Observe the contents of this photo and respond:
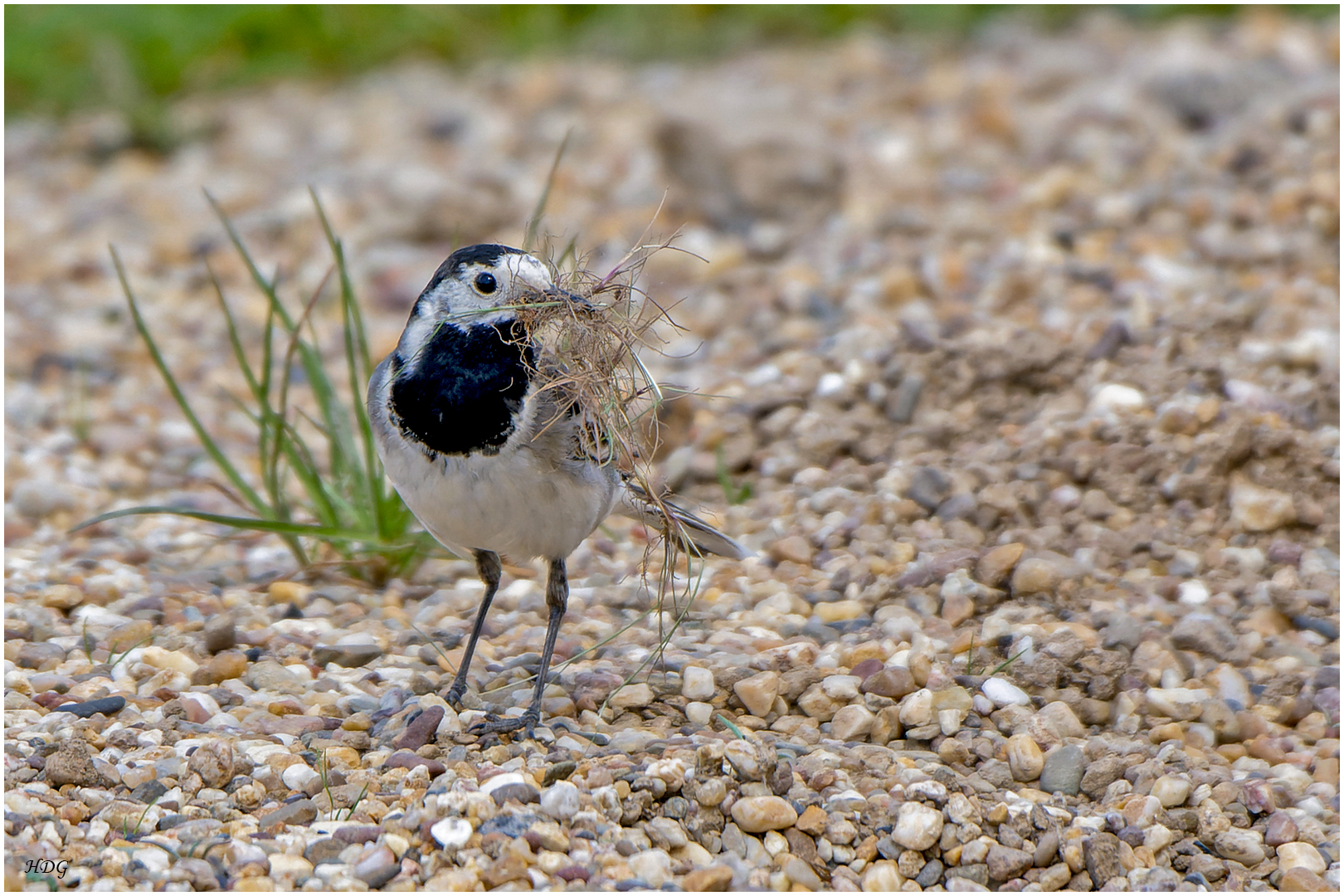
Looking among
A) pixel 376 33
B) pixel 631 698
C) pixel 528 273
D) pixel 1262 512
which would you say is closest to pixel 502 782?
pixel 631 698

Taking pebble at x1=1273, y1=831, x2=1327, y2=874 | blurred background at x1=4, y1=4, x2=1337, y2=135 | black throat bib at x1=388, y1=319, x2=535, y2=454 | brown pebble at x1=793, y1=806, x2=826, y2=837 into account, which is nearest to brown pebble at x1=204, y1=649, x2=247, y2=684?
black throat bib at x1=388, y1=319, x2=535, y2=454

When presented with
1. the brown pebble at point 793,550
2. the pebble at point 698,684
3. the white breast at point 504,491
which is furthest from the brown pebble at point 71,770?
the brown pebble at point 793,550

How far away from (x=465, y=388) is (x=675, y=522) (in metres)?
0.61

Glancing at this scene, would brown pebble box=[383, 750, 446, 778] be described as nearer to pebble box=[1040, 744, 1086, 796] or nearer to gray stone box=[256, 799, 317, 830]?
gray stone box=[256, 799, 317, 830]

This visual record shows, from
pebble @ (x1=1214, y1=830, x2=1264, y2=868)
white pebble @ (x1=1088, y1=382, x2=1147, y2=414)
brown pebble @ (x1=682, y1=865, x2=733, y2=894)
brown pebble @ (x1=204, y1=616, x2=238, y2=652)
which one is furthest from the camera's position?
white pebble @ (x1=1088, y1=382, x2=1147, y2=414)

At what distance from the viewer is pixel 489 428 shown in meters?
3.29

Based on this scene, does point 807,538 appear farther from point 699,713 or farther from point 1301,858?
point 1301,858

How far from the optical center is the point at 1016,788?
10.7ft

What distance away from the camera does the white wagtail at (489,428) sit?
3293 millimetres

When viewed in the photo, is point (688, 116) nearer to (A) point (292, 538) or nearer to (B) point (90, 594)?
(A) point (292, 538)

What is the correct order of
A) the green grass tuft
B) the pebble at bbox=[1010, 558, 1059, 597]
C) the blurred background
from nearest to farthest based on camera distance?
the pebble at bbox=[1010, 558, 1059, 597] → the green grass tuft → the blurred background

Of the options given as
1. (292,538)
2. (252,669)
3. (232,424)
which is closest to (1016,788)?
(252,669)

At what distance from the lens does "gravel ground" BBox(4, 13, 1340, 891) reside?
9.93 ft

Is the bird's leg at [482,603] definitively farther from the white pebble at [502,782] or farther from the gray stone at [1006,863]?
the gray stone at [1006,863]
